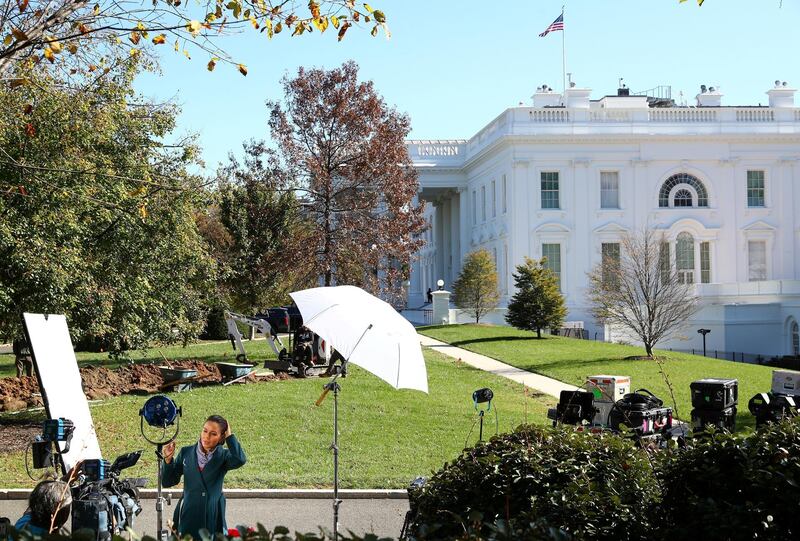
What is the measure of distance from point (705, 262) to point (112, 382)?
1498 inches

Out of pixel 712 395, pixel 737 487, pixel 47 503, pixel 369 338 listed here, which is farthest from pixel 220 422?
pixel 712 395

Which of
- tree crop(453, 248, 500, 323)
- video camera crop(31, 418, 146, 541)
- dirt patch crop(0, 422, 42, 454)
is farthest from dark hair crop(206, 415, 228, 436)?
tree crop(453, 248, 500, 323)

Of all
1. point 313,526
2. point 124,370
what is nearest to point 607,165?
point 124,370

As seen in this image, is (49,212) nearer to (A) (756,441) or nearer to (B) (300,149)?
(A) (756,441)

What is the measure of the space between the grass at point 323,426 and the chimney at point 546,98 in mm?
35457

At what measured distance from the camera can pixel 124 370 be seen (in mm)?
22594

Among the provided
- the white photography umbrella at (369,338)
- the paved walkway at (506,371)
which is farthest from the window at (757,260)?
the white photography umbrella at (369,338)

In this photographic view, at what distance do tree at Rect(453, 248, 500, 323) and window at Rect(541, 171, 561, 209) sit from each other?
7764 mm

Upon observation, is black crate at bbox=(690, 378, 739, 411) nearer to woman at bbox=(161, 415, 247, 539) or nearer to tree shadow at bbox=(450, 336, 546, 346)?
woman at bbox=(161, 415, 247, 539)

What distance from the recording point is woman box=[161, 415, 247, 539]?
7.39 metres

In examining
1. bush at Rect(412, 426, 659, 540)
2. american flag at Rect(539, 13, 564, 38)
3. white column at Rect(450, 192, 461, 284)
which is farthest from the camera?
white column at Rect(450, 192, 461, 284)

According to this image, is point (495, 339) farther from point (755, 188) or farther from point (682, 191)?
point (755, 188)

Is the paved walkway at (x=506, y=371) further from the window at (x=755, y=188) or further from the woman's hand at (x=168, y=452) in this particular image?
the window at (x=755, y=188)

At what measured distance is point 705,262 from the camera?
51531mm
